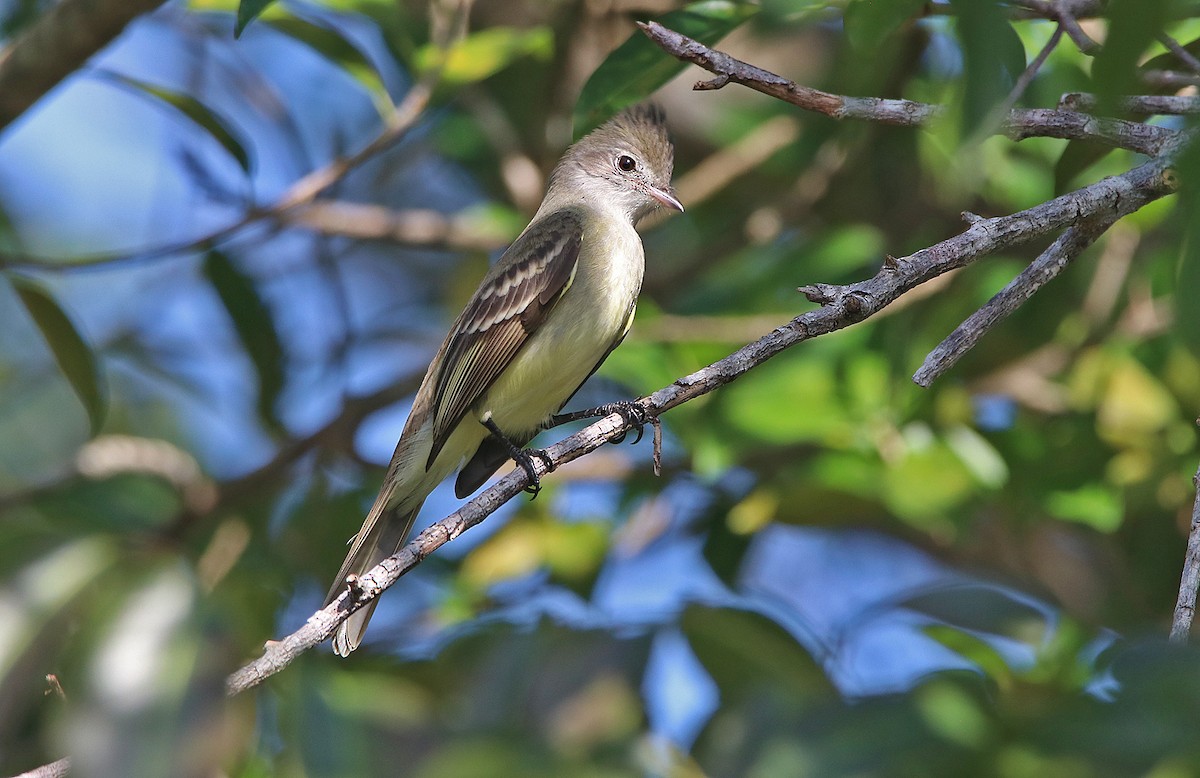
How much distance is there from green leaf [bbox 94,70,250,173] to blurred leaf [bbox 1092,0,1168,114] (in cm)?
336

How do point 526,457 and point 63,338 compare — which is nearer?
point 63,338

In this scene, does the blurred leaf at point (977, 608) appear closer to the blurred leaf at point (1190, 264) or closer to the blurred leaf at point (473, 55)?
the blurred leaf at point (1190, 264)

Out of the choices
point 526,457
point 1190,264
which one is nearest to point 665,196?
point 526,457

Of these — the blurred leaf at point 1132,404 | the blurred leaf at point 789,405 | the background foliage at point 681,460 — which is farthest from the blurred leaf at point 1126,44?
the blurred leaf at point 1132,404

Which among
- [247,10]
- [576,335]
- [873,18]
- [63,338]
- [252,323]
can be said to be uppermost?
[247,10]

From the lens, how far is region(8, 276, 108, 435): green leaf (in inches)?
138

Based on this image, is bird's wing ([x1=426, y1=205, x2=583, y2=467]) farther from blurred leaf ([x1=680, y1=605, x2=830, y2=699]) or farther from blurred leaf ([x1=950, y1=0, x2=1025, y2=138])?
Answer: blurred leaf ([x1=950, y1=0, x2=1025, y2=138])

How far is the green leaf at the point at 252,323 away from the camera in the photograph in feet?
16.1

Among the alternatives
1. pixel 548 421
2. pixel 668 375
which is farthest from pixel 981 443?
pixel 548 421

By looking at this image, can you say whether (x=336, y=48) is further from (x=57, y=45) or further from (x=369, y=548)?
(x=369, y=548)

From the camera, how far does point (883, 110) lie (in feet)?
7.77

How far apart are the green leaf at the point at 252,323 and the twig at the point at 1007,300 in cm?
333

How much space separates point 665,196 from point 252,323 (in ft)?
6.00

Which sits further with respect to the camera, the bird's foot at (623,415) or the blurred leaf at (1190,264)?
the bird's foot at (623,415)
